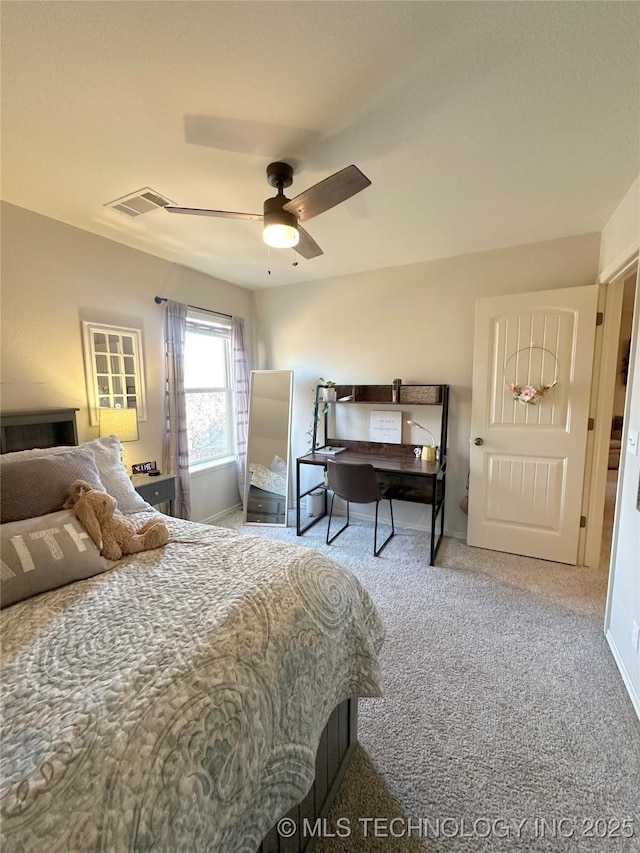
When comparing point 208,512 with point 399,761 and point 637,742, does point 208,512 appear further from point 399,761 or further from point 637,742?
point 637,742

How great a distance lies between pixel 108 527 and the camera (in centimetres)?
145

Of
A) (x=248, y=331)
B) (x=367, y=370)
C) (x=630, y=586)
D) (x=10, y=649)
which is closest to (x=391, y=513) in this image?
(x=367, y=370)

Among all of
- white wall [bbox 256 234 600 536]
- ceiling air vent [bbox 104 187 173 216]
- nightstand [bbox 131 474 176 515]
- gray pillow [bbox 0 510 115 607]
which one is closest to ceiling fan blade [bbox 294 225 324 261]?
ceiling air vent [bbox 104 187 173 216]

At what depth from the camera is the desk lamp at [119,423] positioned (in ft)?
8.30

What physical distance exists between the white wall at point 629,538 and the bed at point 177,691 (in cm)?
124

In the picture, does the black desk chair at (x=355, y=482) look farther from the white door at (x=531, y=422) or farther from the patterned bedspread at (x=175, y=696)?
the patterned bedspread at (x=175, y=696)

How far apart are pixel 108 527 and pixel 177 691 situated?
921 millimetres

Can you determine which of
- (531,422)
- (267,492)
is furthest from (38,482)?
(531,422)

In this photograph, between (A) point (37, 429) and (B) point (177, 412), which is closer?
(A) point (37, 429)

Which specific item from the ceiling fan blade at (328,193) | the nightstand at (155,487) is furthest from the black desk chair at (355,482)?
the ceiling fan blade at (328,193)

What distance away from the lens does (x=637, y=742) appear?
1.40 metres

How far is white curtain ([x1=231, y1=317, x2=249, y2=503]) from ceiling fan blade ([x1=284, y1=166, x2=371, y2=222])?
2.19 meters

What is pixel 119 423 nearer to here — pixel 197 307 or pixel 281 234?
pixel 197 307

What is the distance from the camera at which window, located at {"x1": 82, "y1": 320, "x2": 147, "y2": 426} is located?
2.57m
